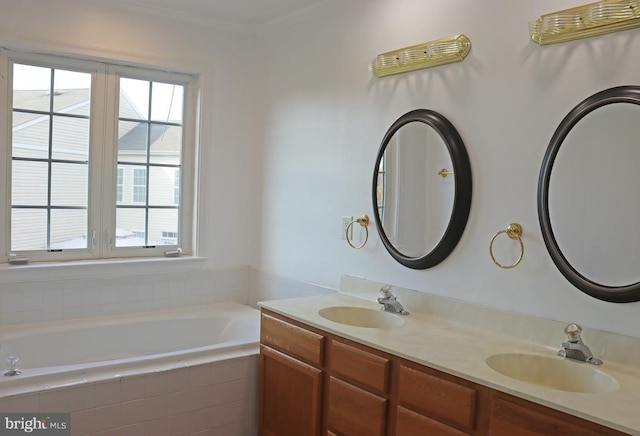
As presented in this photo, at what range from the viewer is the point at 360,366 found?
7.31 ft

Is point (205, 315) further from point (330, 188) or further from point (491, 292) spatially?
point (491, 292)

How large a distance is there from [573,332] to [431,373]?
53 centimetres

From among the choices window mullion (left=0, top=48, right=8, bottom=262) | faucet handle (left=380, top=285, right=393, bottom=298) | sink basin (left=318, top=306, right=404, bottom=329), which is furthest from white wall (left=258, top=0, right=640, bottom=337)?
window mullion (left=0, top=48, right=8, bottom=262)

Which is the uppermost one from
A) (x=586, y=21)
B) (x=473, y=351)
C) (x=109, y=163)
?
(x=586, y=21)

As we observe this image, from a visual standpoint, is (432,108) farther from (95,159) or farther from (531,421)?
(95,159)

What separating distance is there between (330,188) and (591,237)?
62.3 inches

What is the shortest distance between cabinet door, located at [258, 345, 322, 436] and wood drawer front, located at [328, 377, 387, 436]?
4.0 inches

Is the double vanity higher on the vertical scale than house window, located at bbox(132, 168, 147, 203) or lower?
lower

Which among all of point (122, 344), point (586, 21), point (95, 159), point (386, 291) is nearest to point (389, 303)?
point (386, 291)

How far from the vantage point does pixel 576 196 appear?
2.04 meters

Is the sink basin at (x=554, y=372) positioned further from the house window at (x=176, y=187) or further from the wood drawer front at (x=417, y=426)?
the house window at (x=176, y=187)

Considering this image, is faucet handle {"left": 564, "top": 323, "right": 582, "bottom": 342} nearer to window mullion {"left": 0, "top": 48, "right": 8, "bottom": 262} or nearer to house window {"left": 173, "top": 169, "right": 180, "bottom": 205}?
house window {"left": 173, "top": 169, "right": 180, "bottom": 205}

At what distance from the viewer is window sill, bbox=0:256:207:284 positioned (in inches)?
124

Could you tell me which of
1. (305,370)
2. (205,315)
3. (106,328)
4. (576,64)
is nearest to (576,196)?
(576,64)
